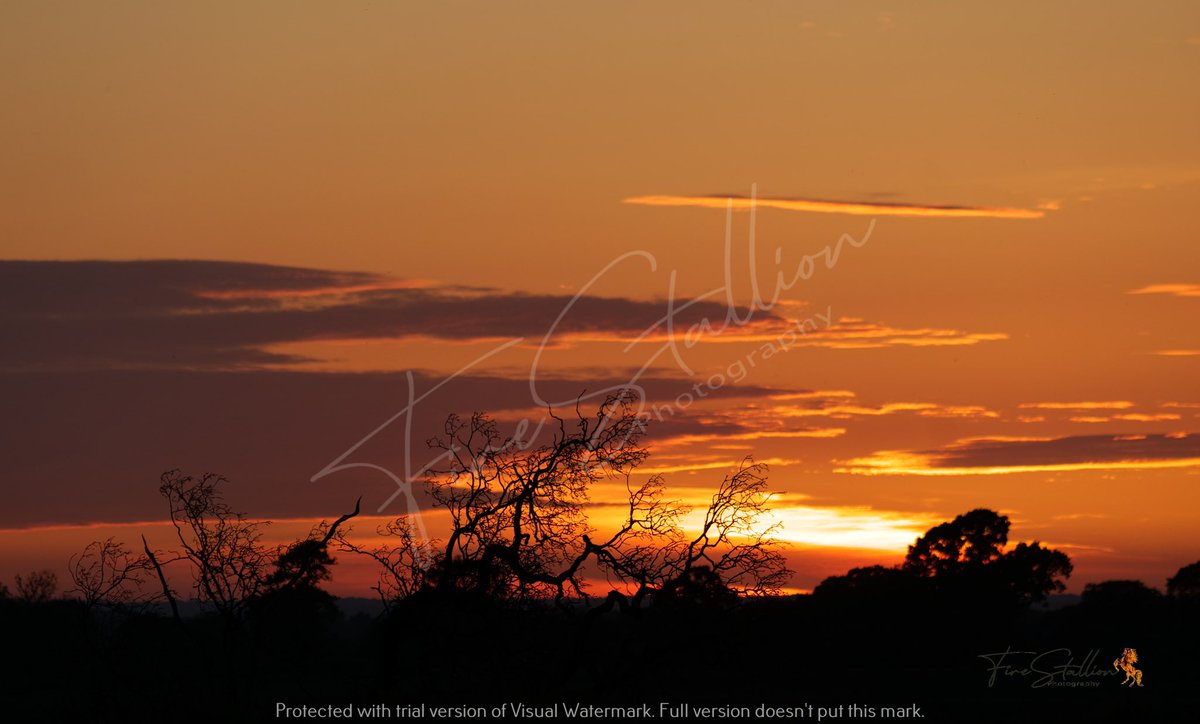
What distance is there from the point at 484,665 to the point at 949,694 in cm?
4836

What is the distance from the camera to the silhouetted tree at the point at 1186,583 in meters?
99.0

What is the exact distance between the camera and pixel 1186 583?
327 ft

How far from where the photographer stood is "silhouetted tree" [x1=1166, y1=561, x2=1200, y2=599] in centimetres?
9900
